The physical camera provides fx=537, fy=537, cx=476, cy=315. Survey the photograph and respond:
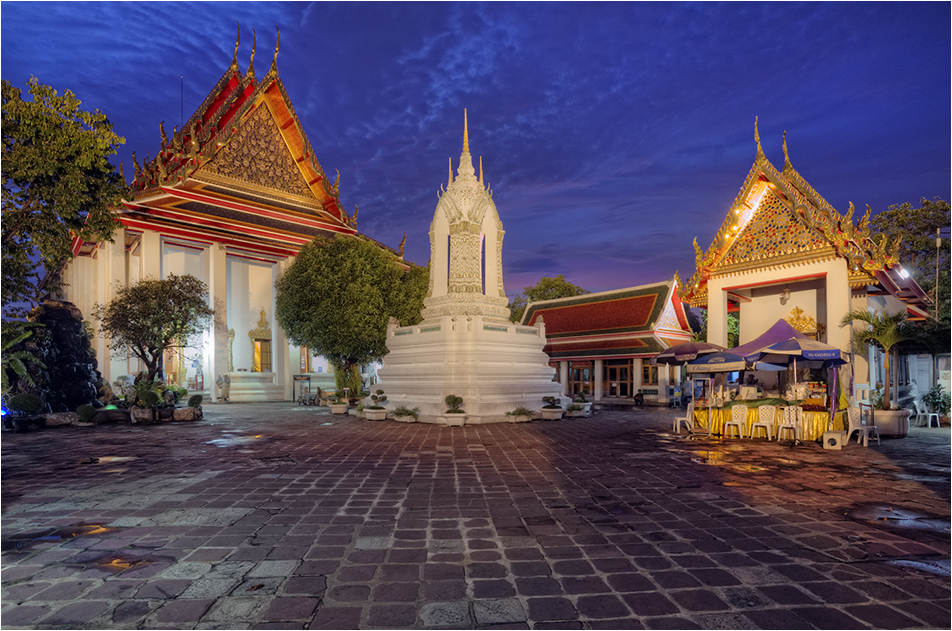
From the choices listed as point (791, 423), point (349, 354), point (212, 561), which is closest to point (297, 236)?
point (349, 354)

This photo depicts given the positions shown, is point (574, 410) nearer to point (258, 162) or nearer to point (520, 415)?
point (520, 415)

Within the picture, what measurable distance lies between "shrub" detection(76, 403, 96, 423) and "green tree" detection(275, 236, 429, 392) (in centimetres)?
820

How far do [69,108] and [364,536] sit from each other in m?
10.5

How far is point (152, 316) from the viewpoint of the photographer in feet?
53.5

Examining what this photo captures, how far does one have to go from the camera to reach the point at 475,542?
4430mm

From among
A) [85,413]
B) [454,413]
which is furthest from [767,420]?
[85,413]

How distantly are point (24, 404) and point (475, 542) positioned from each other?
47.4ft

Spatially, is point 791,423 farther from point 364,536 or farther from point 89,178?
point 89,178

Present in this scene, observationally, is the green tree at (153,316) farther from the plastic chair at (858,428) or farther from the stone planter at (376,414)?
the plastic chair at (858,428)

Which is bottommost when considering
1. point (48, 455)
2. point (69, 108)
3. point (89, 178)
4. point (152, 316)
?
point (48, 455)

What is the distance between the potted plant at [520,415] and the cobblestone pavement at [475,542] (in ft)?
19.9

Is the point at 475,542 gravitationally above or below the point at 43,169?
below

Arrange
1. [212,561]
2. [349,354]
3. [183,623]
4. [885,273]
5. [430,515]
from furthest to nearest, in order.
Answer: [349,354]
[885,273]
[430,515]
[212,561]
[183,623]

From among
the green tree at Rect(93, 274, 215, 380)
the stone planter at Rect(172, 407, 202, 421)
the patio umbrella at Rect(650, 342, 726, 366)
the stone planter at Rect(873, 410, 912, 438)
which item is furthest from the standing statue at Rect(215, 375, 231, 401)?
the stone planter at Rect(873, 410, 912, 438)
